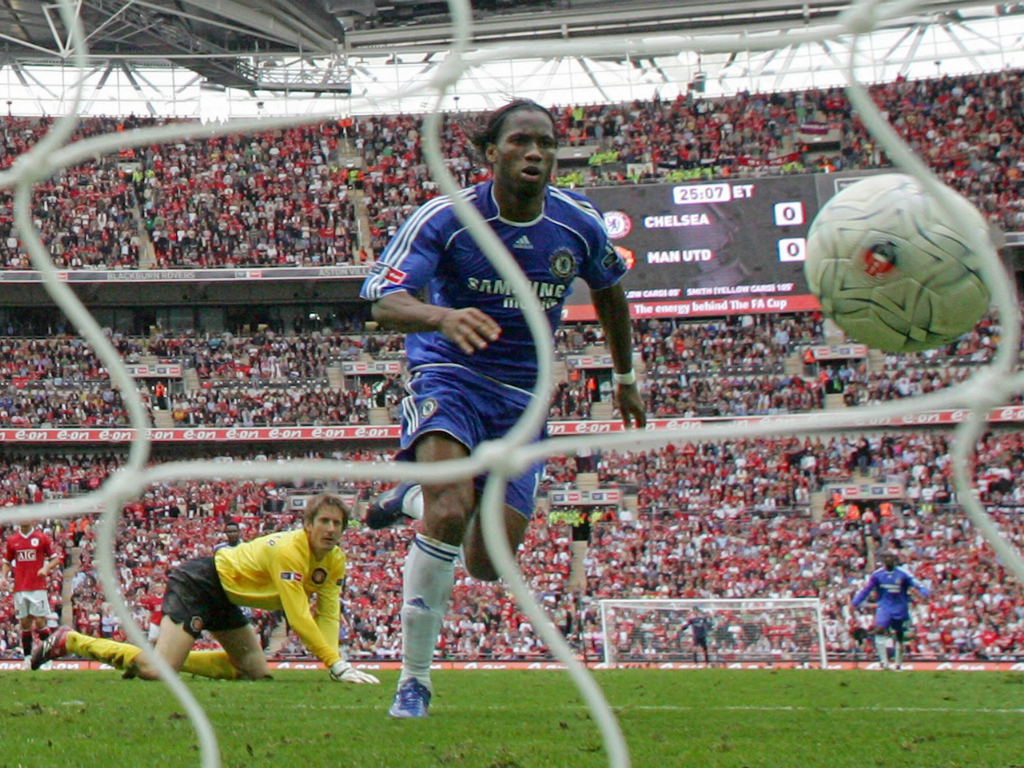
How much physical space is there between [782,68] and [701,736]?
30.8 meters

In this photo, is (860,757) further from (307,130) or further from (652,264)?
(307,130)

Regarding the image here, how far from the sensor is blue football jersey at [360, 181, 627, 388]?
462 centimetres

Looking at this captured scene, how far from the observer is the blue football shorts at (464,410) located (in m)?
4.57

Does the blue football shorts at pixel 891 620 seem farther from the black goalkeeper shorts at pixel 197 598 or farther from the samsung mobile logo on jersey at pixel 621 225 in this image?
the samsung mobile logo on jersey at pixel 621 225

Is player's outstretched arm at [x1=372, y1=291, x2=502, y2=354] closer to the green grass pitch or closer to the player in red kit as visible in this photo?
the green grass pitch

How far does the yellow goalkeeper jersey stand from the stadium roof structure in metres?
22.1

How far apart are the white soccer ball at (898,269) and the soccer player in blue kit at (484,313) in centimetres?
120

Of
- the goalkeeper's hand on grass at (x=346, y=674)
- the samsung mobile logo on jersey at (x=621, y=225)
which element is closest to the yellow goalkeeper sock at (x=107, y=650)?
the goalkeeper's hand on grass at (x=346, y=674)

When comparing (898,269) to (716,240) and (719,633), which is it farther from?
(716,240)

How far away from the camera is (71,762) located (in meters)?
3.54

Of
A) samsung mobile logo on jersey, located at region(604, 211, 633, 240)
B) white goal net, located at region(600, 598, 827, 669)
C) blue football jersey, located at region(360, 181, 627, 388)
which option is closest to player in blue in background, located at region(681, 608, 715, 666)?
white goal net, located at region(600, 598, 827, 669)

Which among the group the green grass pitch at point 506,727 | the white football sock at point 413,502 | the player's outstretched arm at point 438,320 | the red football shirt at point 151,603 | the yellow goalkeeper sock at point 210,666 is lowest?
the red football shirt at point 151,603

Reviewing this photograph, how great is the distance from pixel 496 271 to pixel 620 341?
734 mm

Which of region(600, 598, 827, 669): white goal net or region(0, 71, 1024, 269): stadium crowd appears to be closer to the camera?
region(600, 598, 827, 669): white goal net
